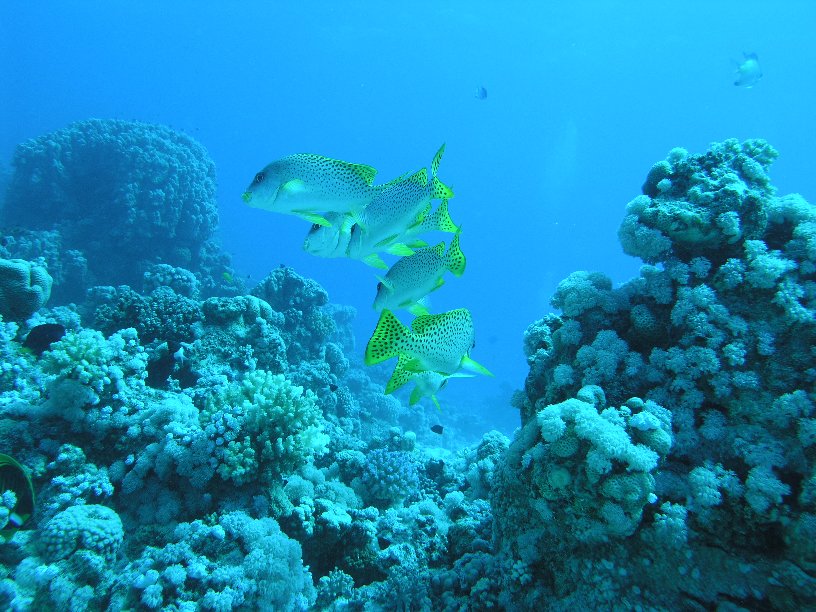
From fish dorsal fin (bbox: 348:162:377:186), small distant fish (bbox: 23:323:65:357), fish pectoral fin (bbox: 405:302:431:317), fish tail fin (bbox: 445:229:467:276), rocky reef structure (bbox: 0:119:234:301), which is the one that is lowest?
fish pectoral fin (bbox: 405:302:431:317)


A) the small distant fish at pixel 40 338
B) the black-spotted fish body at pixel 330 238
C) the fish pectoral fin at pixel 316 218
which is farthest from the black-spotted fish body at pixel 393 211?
the small distant fish at pixel 40 338

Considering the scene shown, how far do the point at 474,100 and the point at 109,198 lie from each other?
390ft

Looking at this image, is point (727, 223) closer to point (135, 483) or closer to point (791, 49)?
point (135, 483)

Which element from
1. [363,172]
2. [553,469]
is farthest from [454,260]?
[553,469]

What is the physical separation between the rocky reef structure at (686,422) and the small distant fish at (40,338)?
20.6 feet

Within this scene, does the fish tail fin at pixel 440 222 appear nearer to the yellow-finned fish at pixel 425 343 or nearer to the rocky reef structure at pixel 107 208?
the yellow-finned fish at pixel 425 343

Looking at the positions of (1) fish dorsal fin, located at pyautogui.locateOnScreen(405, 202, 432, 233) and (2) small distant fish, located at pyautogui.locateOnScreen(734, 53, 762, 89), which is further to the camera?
(2) small distant fish, located at pyautogui.locateOnScreen(734, 53, 762, 89)

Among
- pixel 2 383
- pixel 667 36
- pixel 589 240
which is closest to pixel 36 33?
pixel 667 36

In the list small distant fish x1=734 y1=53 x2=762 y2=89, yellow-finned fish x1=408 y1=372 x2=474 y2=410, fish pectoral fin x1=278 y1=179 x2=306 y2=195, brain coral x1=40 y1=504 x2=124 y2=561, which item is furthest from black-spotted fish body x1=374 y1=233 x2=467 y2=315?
small distant fish x1=734 y1=53 x2=762 y2=89

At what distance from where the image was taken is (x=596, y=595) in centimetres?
269

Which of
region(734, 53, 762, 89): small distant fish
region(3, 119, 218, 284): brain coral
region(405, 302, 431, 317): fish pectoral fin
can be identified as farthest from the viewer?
region(3, 119, 218, 284): brain coral

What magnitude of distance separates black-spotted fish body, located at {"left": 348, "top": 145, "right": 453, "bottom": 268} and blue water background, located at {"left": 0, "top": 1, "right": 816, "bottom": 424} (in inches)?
1180

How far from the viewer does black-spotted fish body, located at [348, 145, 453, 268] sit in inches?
136

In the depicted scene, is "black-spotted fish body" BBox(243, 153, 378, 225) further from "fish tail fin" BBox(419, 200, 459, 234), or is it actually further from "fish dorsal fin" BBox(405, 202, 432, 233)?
"fish tail fin" BBox(419, 200, 459, 234)
